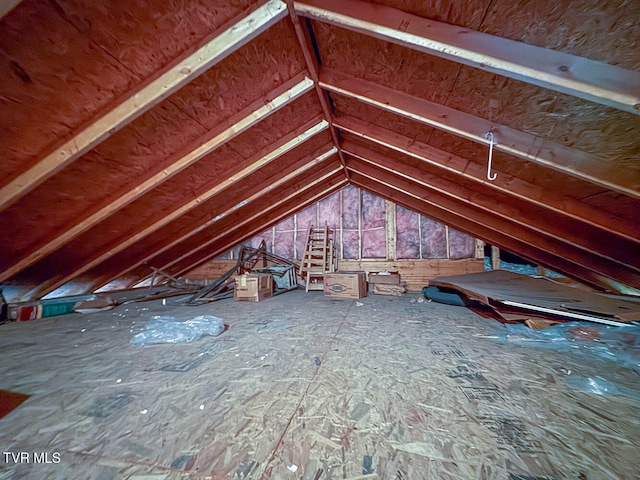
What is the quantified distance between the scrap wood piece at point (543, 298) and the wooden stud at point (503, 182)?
1145 millimetres

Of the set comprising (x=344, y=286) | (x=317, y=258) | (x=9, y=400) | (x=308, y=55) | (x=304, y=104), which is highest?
(x=304, y=104)

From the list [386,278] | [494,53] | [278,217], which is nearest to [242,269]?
[278,217]

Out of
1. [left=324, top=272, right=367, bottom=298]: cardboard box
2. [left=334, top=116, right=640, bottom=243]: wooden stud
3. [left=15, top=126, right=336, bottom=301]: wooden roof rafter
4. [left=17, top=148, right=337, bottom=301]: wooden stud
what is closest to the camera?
[left=334, top=116, right=640, bottom=243]: wooden stud

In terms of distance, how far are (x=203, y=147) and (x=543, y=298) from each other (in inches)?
178

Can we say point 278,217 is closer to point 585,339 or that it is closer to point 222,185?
point 222,185

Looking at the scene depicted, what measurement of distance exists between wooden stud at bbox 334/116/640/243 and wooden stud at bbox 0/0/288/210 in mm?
1606

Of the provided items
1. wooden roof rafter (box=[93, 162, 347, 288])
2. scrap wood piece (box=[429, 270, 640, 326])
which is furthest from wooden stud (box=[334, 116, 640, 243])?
wooden roof rafter (box=[93, 162, 347, 288])

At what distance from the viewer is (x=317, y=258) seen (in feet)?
20.5

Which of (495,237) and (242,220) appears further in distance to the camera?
(242,220)

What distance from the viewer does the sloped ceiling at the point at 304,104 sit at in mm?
1207

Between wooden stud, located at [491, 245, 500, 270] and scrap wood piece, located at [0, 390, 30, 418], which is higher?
wooden stud, located at [491, 245, 500, 270]

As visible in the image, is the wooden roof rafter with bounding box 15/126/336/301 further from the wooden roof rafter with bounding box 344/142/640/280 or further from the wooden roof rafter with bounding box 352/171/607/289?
the wooden roof rafter with bounding box 352/171/607/289

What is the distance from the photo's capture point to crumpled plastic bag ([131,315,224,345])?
2.43m

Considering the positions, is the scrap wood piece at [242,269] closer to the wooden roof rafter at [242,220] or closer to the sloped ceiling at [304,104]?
the wooden roof rafter at [242,220]
